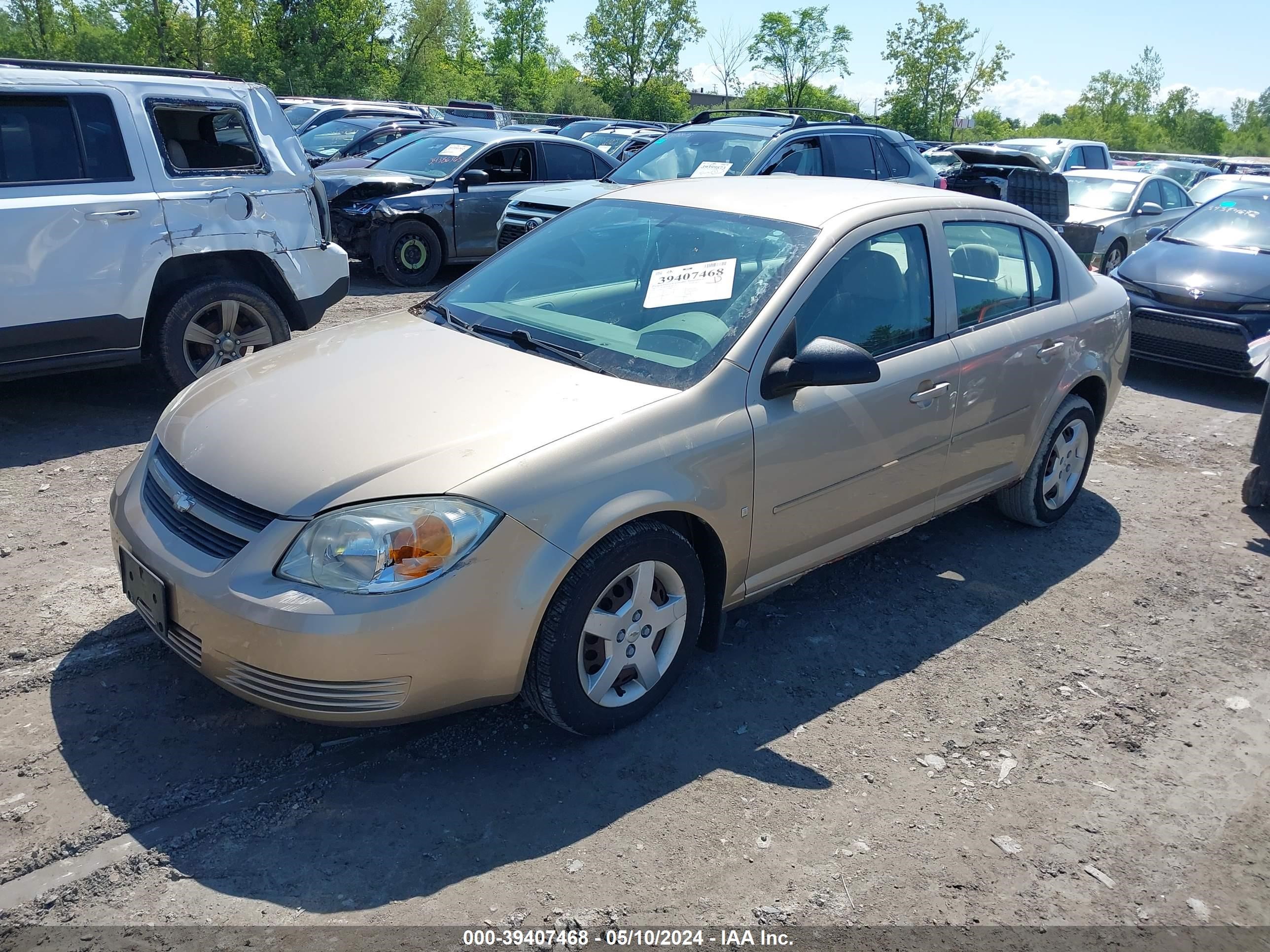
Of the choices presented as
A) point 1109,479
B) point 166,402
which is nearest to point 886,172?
point 1109,479

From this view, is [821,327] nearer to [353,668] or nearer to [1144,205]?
[353,668]

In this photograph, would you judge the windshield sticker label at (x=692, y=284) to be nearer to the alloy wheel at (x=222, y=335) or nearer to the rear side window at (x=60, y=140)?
the alloy wheel at (x=222, y=335)

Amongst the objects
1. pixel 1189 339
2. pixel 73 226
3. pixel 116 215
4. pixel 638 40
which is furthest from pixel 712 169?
pixel 638 40

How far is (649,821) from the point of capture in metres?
3.03

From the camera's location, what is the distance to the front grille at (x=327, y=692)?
9.37ft

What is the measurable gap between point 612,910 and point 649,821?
0.38m

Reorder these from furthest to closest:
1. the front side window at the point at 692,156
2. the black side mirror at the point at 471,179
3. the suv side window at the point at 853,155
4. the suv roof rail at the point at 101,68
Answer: the black side mirror at the point at 471,179, the suv side window at the point at 853,155, the front side window at the point at 692,156, the suv roof rail at the point at 101,68

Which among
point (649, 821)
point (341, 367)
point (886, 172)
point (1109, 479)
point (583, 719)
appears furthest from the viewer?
point (886, 172)

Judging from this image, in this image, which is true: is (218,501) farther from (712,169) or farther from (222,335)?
(712,169)

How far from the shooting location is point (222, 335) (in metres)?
6.44

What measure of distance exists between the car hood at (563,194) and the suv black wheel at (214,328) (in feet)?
12.0

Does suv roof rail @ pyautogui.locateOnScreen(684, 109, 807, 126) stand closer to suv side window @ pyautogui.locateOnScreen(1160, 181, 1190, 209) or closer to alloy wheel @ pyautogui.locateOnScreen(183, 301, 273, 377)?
alloy wheel @ pyautogui.locateOnScreen(183, 301, 273, 377)

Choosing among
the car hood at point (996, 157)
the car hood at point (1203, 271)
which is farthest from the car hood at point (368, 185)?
the car hood at point (996, 157)

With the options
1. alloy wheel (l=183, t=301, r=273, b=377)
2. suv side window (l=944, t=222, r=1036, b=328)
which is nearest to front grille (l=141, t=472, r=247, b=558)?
suv side window (l=944, t=222, r=1036, b=328)
